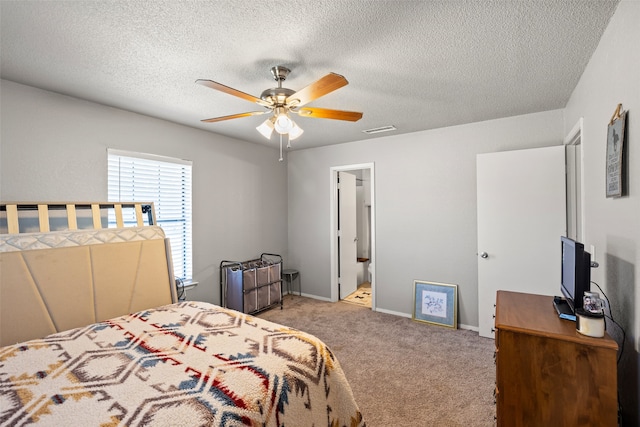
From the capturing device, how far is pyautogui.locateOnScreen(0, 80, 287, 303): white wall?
2.40 metres

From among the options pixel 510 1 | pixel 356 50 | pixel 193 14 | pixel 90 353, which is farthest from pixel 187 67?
pixel 510 1

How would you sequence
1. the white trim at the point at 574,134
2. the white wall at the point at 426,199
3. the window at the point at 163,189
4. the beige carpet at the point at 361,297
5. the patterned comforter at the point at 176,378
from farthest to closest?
1. the beige carpet at the point at 361,297
2. the white wall at the point at 426,199
3. the window at the point at 163,189
4. the white trim at the point at 574,134
5. the patterned comforter at the point at 176,378

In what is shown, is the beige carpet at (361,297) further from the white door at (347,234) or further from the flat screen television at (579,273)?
the flat screen television at (579,273)

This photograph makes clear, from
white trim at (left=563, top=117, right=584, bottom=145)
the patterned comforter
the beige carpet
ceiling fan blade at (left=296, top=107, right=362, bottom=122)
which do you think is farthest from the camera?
the beige carpet

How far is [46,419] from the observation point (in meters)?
0.97

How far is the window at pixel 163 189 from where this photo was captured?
302 cm

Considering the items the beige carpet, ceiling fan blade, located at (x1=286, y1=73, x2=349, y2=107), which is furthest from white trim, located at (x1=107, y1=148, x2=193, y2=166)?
the beige carpet

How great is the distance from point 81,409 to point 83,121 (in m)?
2.69

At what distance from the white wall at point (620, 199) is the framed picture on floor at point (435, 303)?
1.82 metres

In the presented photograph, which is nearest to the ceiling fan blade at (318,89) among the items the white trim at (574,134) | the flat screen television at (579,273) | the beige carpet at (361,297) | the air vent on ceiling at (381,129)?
the flat screen television at (579,273)

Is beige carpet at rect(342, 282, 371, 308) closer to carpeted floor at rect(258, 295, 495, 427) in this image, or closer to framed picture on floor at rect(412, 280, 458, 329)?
carpeted floor at rect(258, 295, 495, 427)

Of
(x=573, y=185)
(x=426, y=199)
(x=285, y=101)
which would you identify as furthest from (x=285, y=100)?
(x=573, y=185)

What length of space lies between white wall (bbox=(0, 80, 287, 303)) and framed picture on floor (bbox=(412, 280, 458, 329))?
2.35 metres

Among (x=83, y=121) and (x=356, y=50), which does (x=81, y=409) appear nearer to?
(x=356, y=50)
